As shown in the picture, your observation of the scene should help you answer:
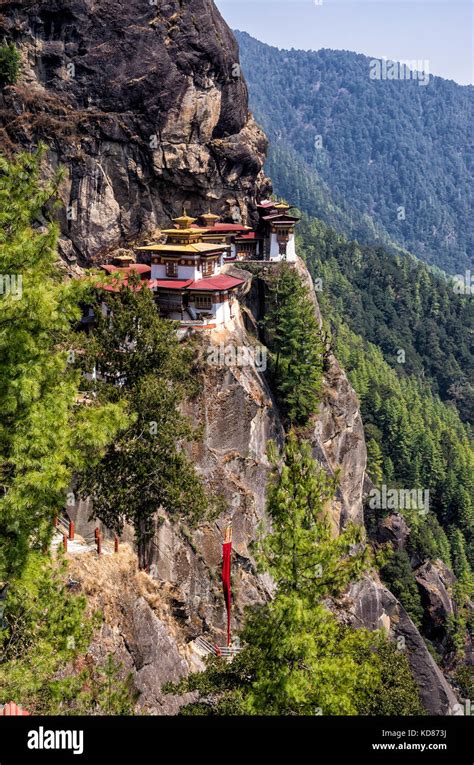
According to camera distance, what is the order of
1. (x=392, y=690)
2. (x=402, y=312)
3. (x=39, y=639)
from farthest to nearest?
(x=402, y=312) < (x=392, y=690) < (x=39, y=639)

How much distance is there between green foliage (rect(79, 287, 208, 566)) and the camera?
2247 cm

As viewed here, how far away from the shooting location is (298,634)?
14500mm

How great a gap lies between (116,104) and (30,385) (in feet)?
118

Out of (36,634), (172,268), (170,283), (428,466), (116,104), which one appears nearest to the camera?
(36,634)

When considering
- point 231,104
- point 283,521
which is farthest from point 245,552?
point 231,104

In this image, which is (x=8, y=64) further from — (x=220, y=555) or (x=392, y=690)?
(x=392, y=690)

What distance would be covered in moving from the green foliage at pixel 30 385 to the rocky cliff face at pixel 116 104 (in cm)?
3009

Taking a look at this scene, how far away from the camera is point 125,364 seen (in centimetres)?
2353

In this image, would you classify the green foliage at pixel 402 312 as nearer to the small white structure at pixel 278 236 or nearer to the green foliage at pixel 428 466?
the green foliage at pixel 428 466

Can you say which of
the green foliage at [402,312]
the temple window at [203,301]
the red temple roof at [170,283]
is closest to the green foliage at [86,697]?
the temple window at [203,301]

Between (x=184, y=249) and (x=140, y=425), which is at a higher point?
(x=184, y=249)

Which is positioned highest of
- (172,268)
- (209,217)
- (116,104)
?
(116,104)

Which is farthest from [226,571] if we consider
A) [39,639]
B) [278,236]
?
[278,236]

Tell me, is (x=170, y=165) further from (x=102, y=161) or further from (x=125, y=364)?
(x=125, y=364)
